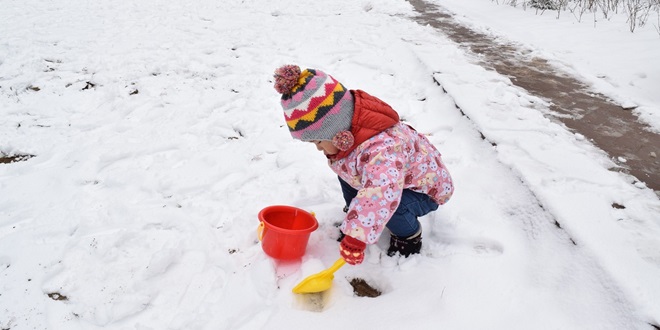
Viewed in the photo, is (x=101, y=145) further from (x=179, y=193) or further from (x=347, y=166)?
(x=347, y=166)

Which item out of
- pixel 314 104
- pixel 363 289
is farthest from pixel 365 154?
pixel 363 289

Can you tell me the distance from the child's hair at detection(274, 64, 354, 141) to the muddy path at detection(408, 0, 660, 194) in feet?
5.91

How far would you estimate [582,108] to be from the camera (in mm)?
3281

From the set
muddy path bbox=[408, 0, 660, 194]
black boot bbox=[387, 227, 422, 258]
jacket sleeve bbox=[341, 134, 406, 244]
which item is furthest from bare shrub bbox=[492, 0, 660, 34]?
jacket sleeve bbox=[341, 134, 406, 244]

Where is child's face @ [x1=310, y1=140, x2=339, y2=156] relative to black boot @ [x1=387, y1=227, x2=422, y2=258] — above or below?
above

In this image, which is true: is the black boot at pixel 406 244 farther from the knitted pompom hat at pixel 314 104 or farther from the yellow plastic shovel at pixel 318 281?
the knitted pompom hat at pixel 314 104

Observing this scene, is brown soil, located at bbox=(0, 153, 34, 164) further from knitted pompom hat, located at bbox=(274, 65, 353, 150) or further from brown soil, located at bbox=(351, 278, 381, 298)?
brown soil, located at bbox=(351, 278, 381, 298)

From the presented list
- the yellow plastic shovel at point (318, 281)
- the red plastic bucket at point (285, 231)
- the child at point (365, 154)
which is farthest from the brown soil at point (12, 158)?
the yellow plastic shovel at point (318, 281)

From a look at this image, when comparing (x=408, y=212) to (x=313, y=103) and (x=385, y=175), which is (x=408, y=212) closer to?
(x=385, y=175)

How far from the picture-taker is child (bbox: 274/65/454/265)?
5.55 ft

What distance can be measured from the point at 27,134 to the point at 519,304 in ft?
11.0

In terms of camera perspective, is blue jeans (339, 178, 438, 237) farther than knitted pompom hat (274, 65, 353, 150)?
Yes

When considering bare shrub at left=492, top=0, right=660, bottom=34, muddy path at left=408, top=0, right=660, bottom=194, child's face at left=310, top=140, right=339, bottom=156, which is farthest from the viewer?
bare shrub at left=492, top=0, right=660, bottom=34

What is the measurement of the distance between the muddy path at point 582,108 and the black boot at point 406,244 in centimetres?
137
